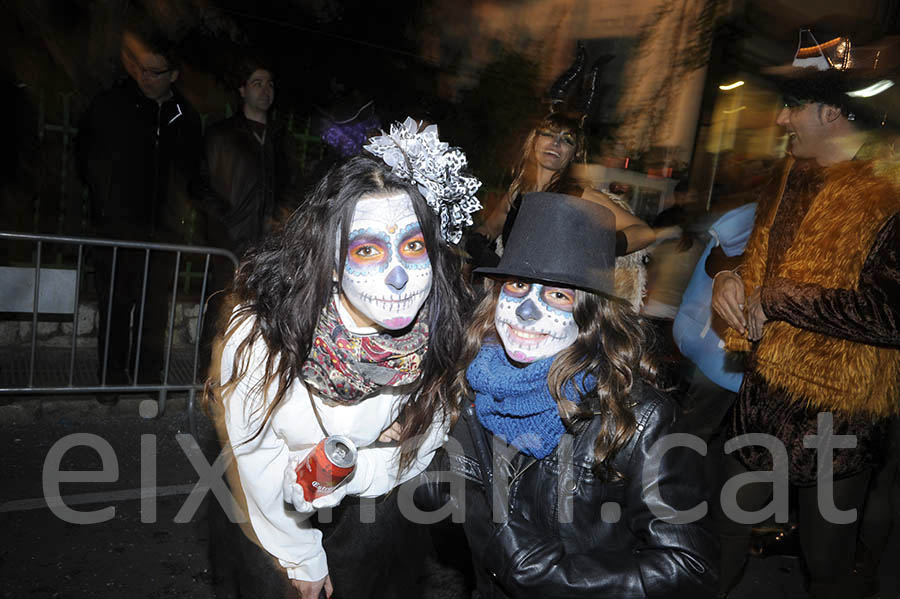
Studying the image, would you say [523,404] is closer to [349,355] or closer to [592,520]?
[592,520]

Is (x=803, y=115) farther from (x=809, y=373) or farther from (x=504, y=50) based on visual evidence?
(x=504, y=50)

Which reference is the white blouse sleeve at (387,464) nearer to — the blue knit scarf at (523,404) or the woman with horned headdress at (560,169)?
the blue knit scarf at (523,404)

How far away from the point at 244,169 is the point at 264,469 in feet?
10.4

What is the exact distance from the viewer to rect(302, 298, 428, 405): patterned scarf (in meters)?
2.02

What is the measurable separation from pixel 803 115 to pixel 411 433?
182cm

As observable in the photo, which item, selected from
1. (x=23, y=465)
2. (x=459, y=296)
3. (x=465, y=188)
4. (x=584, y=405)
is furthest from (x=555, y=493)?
(x=23, y=465)

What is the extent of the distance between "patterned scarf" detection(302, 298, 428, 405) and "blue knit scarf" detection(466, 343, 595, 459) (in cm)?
23

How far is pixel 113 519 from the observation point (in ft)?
11.1

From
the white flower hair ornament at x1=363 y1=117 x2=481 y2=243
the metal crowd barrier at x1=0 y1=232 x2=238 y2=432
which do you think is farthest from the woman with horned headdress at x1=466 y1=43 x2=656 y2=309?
the metal crowd barrier at x1=0 y1=232 x2=238 y2=432

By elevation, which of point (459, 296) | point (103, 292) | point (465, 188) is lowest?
point (103, 292)

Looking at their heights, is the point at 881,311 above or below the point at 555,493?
above

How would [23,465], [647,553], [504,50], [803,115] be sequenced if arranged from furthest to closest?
[504,50]
[23,465]
[803,115]
[647,553]

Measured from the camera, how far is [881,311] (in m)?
2.20

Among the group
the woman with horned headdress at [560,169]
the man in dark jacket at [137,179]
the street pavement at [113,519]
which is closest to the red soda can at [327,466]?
the street pavement at [113,519]
